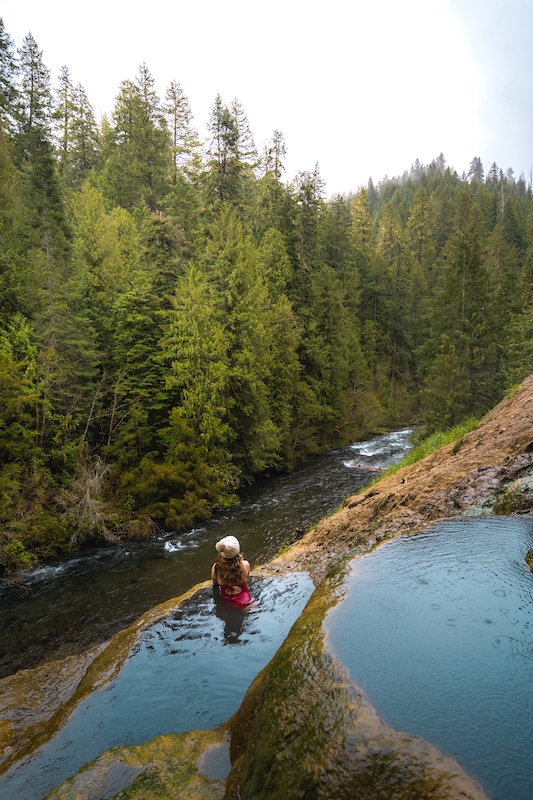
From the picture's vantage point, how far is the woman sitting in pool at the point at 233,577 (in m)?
6.71

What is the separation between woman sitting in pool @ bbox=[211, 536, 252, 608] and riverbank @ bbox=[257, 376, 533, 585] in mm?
1150

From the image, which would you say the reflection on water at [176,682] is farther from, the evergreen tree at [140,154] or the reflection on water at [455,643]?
the evergreen tree at [140,154]

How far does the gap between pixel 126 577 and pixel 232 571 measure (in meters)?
7.54

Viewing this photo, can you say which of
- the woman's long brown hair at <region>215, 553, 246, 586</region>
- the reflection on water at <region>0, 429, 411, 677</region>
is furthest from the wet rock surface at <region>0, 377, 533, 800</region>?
the reflection on water at <region>0, 429, 411, 677</region>

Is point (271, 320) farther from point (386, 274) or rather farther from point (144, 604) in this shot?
point (386, 274)

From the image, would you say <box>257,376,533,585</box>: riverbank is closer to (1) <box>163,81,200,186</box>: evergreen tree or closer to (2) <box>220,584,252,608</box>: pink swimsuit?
(2) <box>220,584,252,608</box>: pink swimsuit

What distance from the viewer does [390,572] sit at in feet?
15.8

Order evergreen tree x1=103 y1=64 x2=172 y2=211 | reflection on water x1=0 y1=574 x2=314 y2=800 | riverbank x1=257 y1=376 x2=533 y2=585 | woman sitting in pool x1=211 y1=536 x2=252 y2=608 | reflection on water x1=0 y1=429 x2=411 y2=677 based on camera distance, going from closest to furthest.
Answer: reflection on water x1=0 y1=574 x2=314 y2=800, riverbank x1=257 y1=376 x2=533 y2=585, woman sitting in pool x1=211 y1=536 x2=252 y2=608, reflection on water x1=0 y1=429 x2=411 y2=677, evergreen tree x1=103 y1=64 x2=172 y2=211

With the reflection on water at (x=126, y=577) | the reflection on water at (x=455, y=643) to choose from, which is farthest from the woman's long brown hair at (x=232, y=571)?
the reflection on water at (x=126, y=577)

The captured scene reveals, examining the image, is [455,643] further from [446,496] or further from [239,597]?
[239,597]

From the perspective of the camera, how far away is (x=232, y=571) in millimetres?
6762

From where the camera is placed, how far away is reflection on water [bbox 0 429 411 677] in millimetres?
9930

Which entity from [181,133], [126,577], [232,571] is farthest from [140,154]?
[232,571]

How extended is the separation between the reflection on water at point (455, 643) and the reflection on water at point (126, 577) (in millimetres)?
7800
